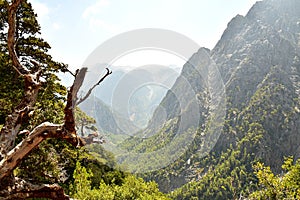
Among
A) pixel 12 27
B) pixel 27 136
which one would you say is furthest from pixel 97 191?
pixel 12 27

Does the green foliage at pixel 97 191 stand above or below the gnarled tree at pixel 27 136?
below

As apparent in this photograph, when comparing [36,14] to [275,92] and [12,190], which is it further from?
[275,92]

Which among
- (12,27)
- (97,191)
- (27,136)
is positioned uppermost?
(12,27)

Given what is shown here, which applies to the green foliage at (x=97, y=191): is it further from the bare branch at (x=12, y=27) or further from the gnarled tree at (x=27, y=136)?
the bare branch at (x=12, y=27)

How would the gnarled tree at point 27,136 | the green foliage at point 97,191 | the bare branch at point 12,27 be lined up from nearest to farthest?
the gnarled tree at point 27,136 → the bare branch at point 12,27 → the green foliage at point 97,191

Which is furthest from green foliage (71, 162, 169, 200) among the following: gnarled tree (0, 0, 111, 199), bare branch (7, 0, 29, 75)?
bare branch (7, 0, 29, 75)

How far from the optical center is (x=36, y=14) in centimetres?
1742

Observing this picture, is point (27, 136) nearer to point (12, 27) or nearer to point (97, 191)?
point (12, 27)

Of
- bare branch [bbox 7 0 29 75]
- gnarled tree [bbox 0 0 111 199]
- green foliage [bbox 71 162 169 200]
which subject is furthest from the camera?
green foliage [bbox 71 162 169 200]

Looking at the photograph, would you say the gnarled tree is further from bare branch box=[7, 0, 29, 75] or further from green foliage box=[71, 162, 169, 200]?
green foliage box=[71, 162, 169, 200]

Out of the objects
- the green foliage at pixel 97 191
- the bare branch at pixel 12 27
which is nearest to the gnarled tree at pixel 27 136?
the bare branch at pixel 12 27

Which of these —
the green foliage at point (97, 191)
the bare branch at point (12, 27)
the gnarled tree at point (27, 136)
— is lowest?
the green foliage at point (97, 191)

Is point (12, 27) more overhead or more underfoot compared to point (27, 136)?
more overhead

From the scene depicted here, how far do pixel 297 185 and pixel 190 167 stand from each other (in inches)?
Answer: 7034
